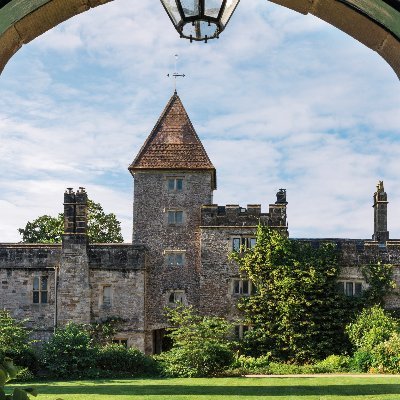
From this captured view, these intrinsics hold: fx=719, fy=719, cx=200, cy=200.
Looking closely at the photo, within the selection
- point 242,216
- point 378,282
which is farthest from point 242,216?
point 378,282

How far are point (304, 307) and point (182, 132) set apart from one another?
334 inches

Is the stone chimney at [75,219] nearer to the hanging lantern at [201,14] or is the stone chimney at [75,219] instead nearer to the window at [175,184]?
the window at [175,184]

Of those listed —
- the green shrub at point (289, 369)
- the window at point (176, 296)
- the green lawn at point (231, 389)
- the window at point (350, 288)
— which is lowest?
the green shrub at point (289, 369)

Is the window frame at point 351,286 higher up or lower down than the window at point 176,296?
higher up

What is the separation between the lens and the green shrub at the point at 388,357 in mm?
22094

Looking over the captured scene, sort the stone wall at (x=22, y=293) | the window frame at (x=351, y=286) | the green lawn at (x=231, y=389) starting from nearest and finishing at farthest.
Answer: the green lawn at (x=231, y=389) < the window frame at (x=351, y=286) < the stone wall at (x=22, y=293)

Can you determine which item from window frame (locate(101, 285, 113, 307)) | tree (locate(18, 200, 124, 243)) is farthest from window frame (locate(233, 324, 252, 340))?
tree (locate(18, 200, 124, 243))

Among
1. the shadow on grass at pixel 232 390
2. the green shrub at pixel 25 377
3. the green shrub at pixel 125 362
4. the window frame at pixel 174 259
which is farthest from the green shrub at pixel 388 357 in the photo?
the green shrub at pixel 25 377

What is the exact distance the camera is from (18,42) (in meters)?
3.47

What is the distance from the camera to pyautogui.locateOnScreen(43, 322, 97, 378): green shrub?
2212 centimetres

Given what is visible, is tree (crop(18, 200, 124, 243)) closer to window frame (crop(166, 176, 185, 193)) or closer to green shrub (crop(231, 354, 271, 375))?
window frame (crop(166, 176, 185, 193))

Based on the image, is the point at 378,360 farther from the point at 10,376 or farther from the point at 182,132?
the point at 10,376

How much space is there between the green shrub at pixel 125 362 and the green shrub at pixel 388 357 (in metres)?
7.01

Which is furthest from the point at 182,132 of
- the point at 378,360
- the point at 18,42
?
the point at 18,42
